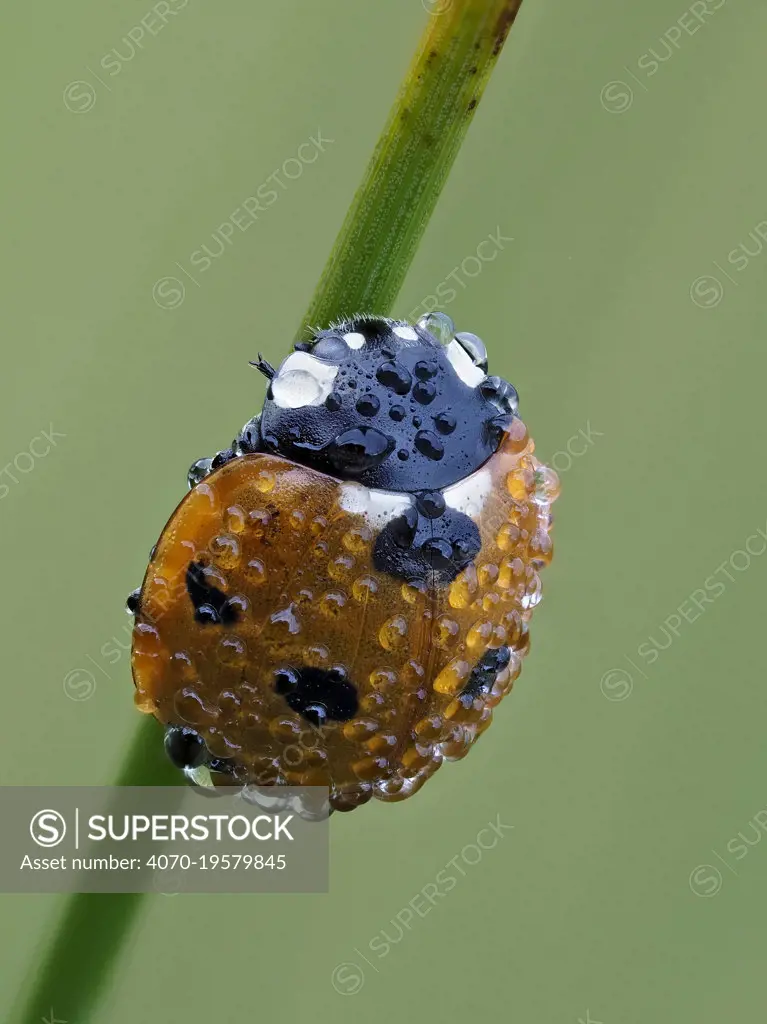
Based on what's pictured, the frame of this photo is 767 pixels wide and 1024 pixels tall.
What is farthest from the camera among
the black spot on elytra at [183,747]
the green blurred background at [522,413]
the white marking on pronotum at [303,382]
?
the green blurred background at [522,413]

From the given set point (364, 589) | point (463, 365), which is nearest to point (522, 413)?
point (463, 365)

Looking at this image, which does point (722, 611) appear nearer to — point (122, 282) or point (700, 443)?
point (700, 443)

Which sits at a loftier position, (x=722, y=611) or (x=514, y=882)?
(x=722, y=611)

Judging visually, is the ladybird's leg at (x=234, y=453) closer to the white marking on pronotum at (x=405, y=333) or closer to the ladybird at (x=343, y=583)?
the ladybird at (x=343, y=583)

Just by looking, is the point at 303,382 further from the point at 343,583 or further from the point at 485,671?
the point at 485,671

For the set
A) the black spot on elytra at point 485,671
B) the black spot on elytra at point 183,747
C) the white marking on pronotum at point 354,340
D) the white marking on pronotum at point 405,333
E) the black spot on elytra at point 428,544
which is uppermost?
the white marking on pronotum at point 405,333

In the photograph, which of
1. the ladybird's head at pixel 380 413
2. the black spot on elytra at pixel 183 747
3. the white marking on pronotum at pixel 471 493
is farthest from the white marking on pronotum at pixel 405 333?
the black spot on elytra at pixel 183 747

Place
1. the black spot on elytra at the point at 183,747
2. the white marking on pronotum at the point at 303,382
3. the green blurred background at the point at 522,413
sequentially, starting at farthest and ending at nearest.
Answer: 1. the green blurred background at the point at 522,413
2. the white marking on pronotum at the point at 303,382
3. the black spot on elytra at the point at 183,747

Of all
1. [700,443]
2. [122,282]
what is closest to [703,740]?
[700,443]
